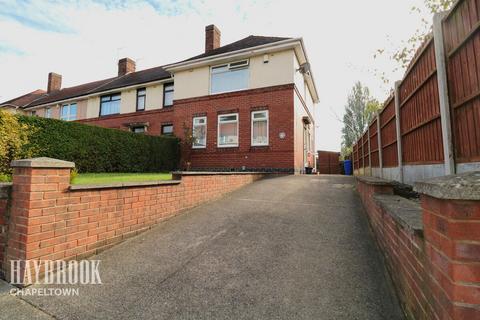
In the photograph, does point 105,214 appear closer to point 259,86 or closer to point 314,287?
point 314,287

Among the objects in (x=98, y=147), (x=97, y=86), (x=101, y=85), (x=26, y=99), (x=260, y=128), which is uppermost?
(x=26, y=99)

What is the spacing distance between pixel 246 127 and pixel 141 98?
9.78 metres

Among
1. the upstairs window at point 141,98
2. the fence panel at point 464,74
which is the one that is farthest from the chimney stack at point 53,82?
the fence panel at point 464,74

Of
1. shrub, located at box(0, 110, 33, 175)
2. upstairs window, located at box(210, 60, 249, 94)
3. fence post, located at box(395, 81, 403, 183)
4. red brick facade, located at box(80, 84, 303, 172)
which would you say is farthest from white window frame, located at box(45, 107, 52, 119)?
fence post, located at box(395, 81, 403, 183)

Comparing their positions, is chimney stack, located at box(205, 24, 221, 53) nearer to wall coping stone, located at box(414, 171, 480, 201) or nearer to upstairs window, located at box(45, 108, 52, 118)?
wall coping stone, located at box(414, 171, 480, 201)

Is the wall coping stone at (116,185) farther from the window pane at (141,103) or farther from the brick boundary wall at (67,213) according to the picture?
the window pane at (141,103)

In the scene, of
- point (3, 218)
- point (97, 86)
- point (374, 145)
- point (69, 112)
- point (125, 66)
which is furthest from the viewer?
point (97, 86)

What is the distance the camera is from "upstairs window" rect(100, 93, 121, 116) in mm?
18812

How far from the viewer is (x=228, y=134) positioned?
12891mm

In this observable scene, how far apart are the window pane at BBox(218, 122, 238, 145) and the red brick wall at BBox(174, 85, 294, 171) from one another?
302 millimetres

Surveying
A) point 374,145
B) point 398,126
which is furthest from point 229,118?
point 398,126

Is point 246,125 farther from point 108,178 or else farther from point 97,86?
point 97,86

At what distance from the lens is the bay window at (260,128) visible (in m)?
12.0

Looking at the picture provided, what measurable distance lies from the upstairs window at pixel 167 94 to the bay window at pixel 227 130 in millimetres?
5396
